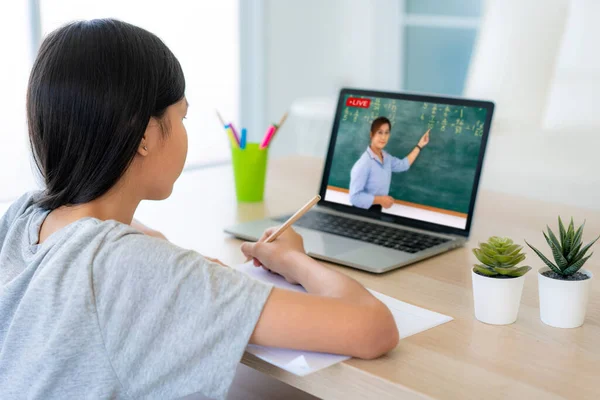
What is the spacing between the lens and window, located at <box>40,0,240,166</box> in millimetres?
3162

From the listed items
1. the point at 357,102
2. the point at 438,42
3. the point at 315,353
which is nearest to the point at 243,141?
the point at 357,102

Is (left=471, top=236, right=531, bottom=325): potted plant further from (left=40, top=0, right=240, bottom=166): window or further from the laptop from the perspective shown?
(left=40, top=0, right=240, bottom=166): window

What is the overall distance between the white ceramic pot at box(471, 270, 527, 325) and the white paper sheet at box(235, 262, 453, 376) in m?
0.05

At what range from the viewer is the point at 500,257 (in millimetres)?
900

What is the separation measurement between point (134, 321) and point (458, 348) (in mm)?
362

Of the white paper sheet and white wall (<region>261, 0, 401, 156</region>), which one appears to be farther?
white wall (<region>261, 0, 401, 156</region>)

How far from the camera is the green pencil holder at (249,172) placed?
5.09ft

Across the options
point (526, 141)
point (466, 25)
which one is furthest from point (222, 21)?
point (526, 141)

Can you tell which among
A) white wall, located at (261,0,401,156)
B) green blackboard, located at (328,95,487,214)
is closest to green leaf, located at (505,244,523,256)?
green blackboard, located at (328,95,487,214)

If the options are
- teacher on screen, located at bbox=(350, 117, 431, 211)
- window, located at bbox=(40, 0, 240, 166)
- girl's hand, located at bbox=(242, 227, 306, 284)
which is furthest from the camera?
window, located at bbox=(40, 0, 240, 166)

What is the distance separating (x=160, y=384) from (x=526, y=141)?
80.0 inches

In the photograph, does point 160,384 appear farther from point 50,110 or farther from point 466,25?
point 466,25

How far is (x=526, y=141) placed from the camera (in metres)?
2.54

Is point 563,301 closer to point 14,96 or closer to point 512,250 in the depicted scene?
point 512,250
